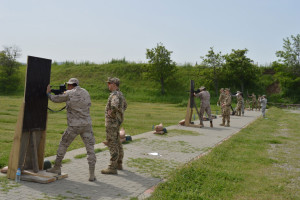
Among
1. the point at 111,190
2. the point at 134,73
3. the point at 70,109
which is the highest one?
the point at 134,73

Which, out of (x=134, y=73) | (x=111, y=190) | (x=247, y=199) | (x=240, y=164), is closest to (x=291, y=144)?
(x=240, y=164)

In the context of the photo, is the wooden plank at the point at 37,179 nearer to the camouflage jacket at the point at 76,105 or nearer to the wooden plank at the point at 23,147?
the wooden plank at the point at 23,147

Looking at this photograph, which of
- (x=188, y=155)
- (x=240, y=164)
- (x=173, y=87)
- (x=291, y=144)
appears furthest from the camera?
(x=173, y=87)

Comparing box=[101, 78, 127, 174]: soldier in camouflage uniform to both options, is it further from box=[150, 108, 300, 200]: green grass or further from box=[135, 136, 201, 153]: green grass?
box=[135, 136, 201, 153]: green grass

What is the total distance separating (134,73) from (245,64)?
20.3 m

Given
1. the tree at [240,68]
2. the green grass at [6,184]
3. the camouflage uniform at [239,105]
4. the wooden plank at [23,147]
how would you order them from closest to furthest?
the green grass at [6,184], the wooden plank at [23,147], the camouflage uniform at [239,105], the tree at [240,68]

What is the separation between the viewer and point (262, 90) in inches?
2224

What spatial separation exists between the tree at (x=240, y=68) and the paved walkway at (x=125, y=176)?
43.4 m

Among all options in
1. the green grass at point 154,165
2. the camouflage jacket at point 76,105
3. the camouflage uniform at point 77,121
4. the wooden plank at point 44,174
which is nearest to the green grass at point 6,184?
the wooden plank at point 44,174

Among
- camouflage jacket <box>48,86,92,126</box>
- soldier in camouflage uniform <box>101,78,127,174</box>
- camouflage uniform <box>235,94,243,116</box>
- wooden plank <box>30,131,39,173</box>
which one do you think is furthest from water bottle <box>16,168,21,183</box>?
camouflage uniform <box>235,94,243,116</box>

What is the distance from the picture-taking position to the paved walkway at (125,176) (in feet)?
18.5

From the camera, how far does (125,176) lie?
7043 millimetres

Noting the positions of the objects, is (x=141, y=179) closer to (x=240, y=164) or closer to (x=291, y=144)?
(x=240, y=164)

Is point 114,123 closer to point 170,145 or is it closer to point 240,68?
point 170,145
